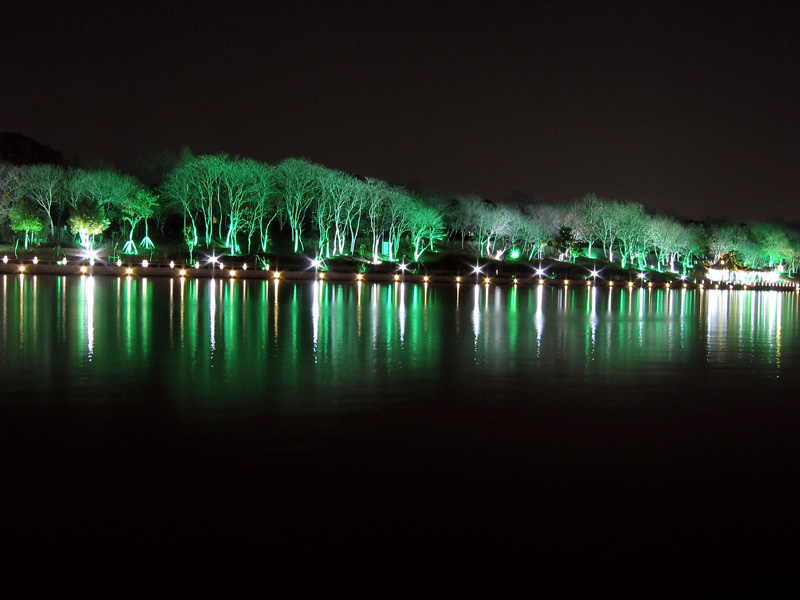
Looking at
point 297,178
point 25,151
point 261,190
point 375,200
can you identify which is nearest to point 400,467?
point 261,190

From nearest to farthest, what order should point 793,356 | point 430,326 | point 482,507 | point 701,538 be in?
point 701,538 < point 482,507 < point 793,356 < point 430,326

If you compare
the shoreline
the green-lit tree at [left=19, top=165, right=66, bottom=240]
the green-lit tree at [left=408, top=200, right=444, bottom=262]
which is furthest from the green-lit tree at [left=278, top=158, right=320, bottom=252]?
the green-lit tree at [left=19, top=165, right=66, bottom=240]

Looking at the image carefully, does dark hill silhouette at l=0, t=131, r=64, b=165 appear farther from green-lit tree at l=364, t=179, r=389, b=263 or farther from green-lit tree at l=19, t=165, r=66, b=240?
green-lit tree at l=364, t=179, r=389, b=263

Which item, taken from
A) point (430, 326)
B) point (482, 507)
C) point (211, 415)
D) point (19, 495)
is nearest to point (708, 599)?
point (482, 507)

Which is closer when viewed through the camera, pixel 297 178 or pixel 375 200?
pixel 297 178

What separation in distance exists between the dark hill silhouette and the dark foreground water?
7768 cm

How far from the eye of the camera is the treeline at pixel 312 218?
62.6 m

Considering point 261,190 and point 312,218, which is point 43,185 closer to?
point 261,190

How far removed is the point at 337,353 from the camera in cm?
1295

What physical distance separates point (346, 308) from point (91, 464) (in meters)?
18.8

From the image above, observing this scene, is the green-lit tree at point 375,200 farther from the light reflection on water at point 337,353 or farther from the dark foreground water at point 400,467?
the dark foreground water at point 400,467

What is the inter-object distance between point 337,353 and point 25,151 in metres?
82.8

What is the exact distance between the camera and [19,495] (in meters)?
5.21

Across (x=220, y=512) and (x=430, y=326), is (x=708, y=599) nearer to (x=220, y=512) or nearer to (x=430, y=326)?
(x=220, y=512)
